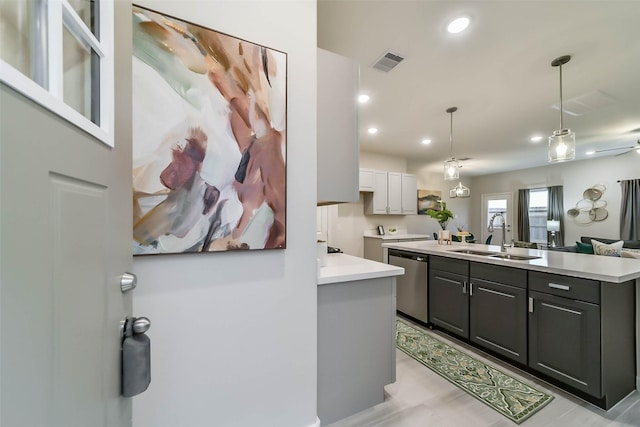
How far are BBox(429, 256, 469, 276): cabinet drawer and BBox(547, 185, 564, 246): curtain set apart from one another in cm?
580

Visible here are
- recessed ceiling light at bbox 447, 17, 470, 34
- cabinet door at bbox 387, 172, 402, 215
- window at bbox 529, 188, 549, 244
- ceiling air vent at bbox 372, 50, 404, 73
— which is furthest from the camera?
window at bbox 529, 188, 549, 244

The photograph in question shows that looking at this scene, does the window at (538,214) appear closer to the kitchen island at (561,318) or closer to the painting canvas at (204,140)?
the kitchen island at (561,318)

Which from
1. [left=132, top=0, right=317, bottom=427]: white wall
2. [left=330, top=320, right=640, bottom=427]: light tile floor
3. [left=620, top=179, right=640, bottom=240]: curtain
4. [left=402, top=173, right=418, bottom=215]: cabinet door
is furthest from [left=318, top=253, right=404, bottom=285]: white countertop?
[left=620, top=179, right=640, bottom=240]: curtain

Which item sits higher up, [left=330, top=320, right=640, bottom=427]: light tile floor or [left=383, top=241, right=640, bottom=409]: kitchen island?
[left=383, top=241, right=640, bottom=409]: kitchen island

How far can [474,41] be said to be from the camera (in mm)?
2047

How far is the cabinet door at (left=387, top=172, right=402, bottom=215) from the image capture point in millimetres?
5414

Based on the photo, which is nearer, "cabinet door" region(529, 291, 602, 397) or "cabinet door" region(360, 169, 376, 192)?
"cabinet door" region(529, 291, 602, 397)

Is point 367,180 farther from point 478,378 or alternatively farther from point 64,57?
point 64,57

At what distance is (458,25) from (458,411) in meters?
2.69

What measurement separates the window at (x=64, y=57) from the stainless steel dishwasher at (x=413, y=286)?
3060 millimetres

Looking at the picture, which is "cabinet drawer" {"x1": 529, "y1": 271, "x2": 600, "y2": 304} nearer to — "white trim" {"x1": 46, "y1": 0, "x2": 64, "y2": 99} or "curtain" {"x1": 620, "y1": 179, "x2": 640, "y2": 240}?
"white trim" {"x1": 46, "y1": 0, "x2": 64, "y2": 99}

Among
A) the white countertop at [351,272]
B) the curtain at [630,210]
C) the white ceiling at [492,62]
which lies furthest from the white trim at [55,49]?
the curtain at [630,210]

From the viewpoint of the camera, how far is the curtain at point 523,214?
23.2 ft

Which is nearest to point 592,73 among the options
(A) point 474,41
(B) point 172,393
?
(A) point 474,41
